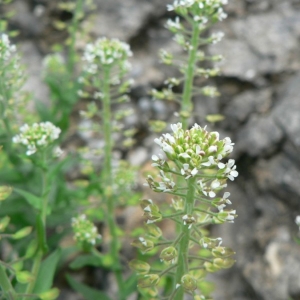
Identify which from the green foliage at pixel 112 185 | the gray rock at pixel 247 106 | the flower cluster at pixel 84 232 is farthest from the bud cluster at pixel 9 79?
the gray rock at pixel 247 106

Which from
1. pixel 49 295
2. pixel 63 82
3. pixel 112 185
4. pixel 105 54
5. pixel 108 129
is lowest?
pixel 112 185

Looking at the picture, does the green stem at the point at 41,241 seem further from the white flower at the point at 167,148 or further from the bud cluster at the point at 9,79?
the white flower at the point at 167,148

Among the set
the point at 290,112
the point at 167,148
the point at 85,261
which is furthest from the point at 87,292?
the point at 290,112

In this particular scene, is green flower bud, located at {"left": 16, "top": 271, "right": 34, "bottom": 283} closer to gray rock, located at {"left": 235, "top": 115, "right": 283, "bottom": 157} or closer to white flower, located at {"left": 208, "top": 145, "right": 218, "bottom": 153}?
white flower, located at {"left": 208, "top": 145, "right": 218, "bottom": 153}

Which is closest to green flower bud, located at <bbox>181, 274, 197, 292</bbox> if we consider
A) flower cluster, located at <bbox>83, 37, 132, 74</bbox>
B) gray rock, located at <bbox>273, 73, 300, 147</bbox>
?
flower cluster, located at <bbox>83, 37, 132, 74</bbox>

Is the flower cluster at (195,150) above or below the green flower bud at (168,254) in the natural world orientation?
above

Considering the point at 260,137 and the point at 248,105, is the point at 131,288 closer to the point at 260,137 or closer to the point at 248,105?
the point at 260,137
